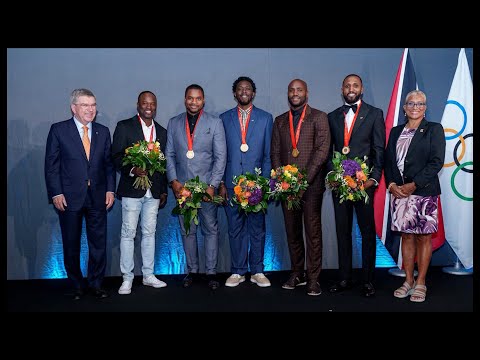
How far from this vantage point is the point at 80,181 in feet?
15.2

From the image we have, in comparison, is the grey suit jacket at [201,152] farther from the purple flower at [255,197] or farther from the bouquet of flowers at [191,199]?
the purple flower at [255,197]

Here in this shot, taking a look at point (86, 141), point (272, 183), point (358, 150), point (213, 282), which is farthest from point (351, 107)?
point (86, 141)

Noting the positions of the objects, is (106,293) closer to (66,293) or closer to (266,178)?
(66,293)

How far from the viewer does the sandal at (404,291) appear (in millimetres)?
4625

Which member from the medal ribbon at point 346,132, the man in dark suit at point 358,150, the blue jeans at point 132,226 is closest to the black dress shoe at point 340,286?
the man in dark suit at point 358,150

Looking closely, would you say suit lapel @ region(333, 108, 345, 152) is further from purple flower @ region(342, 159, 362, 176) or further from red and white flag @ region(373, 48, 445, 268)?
red and white flag @ region(373, 48, 445, 268)

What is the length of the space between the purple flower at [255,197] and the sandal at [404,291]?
1600mm

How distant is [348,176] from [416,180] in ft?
2.13

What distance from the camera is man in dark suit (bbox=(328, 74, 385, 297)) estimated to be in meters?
4.64

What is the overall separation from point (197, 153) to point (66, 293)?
76.4 inches

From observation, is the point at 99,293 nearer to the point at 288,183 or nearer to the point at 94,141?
the point at 94,141

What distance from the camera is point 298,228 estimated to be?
4.92 m

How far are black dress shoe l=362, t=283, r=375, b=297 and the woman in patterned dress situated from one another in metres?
0.23

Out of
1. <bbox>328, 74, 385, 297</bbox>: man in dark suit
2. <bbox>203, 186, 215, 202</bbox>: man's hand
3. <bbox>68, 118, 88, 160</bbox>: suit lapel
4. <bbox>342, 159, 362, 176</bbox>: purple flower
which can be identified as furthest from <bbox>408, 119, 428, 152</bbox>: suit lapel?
<bbox>68, 118, 88, 160</bbox>: suit lapel
